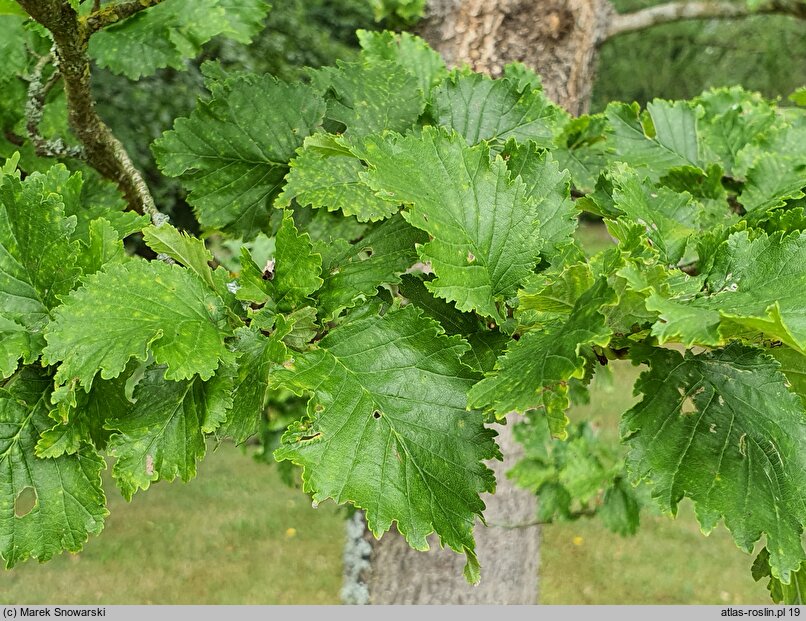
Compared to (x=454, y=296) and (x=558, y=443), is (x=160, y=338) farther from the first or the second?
(x=558, y=443)

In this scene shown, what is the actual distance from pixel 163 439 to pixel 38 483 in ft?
0.40

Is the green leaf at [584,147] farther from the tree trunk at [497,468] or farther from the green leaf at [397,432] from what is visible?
the tree trunk at [497,468]

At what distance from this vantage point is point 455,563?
206cm

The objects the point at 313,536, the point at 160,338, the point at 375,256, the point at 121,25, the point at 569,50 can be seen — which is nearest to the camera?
the point at 160,338

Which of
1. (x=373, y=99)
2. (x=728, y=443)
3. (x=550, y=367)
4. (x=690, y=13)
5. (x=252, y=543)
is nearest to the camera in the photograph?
(x=550, y=367)

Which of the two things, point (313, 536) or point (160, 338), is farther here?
point (313, 536)

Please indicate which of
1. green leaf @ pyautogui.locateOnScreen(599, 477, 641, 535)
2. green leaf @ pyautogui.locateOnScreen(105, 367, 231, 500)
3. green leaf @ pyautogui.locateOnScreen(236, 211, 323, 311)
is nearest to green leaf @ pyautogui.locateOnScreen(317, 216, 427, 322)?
green leaf @ pyautogui.locateOnScreen(236, 211, 323, 311)

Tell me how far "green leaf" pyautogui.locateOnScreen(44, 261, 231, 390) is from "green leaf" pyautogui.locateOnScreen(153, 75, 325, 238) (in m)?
0.30

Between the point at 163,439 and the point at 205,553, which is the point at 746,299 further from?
the point at 205,553

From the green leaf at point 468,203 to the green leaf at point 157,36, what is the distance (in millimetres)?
513

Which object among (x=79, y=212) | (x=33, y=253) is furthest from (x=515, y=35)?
(x=33, y=253)

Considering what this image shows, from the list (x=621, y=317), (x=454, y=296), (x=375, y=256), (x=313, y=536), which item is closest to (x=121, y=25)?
(x=375, y=256)
